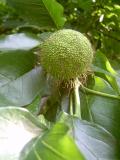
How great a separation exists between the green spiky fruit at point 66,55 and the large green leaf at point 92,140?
0.11 meters

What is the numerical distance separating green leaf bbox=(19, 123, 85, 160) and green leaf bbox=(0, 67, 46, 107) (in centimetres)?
24

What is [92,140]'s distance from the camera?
0.88m

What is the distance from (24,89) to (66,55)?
0.40ft

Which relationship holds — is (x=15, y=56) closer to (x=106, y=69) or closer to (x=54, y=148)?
(x=106, y=69)

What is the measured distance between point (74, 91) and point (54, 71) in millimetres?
76

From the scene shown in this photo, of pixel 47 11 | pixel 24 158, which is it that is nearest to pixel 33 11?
pixel 47 11

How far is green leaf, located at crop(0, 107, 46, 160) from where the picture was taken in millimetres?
693

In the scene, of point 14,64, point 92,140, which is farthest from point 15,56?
point 92,140

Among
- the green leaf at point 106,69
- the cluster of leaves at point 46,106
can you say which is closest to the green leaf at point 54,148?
the cluster of leaves at point 46,106

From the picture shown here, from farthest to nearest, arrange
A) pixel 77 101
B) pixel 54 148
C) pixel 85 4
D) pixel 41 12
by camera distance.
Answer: pixel 85 4 → pixel 41 12 → pixel 77 101 → pixel 54 148

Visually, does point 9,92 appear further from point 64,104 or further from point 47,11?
point 47,11

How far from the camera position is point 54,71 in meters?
0.98

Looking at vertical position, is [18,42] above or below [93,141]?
above

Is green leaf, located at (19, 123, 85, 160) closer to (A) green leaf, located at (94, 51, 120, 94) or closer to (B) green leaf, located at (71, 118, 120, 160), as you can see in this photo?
(B) green leaf, located at (71, 118, 120, 160)
